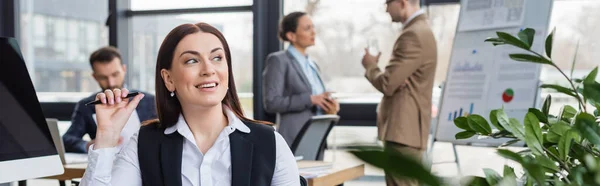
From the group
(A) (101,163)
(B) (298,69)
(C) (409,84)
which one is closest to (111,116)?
(A) (101,163)

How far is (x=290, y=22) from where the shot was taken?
4.34 metres

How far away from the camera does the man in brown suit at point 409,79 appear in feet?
12.5

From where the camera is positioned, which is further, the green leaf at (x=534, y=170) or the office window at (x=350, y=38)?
the office window at (x=350, y=38)

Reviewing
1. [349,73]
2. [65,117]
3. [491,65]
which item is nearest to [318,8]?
[349,73]

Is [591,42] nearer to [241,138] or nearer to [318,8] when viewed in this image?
[318,8]

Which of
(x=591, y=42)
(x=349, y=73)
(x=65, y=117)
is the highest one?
(x=591, y=42)

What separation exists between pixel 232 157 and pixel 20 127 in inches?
22.2

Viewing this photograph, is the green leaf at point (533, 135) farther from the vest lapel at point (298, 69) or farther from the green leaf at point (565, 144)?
the vest lapel at point (298, 69)

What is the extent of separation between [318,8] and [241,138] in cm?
371

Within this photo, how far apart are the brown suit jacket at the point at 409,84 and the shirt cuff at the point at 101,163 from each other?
2165 millimetres

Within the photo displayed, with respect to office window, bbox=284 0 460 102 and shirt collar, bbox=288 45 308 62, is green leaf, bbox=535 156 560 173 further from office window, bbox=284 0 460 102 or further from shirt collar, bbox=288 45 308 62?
office window, bbox=284 0 460 102

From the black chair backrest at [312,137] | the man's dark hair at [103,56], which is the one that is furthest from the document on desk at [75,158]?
the black chair backrest at [312,137]

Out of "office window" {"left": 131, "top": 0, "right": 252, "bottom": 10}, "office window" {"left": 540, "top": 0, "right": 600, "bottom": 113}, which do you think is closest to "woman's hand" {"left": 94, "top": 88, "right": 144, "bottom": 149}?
"office window" {"left": 540, "top": 0, "right": 600, "bottom": 113}

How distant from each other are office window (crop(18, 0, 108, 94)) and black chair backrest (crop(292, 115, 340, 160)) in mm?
3157
